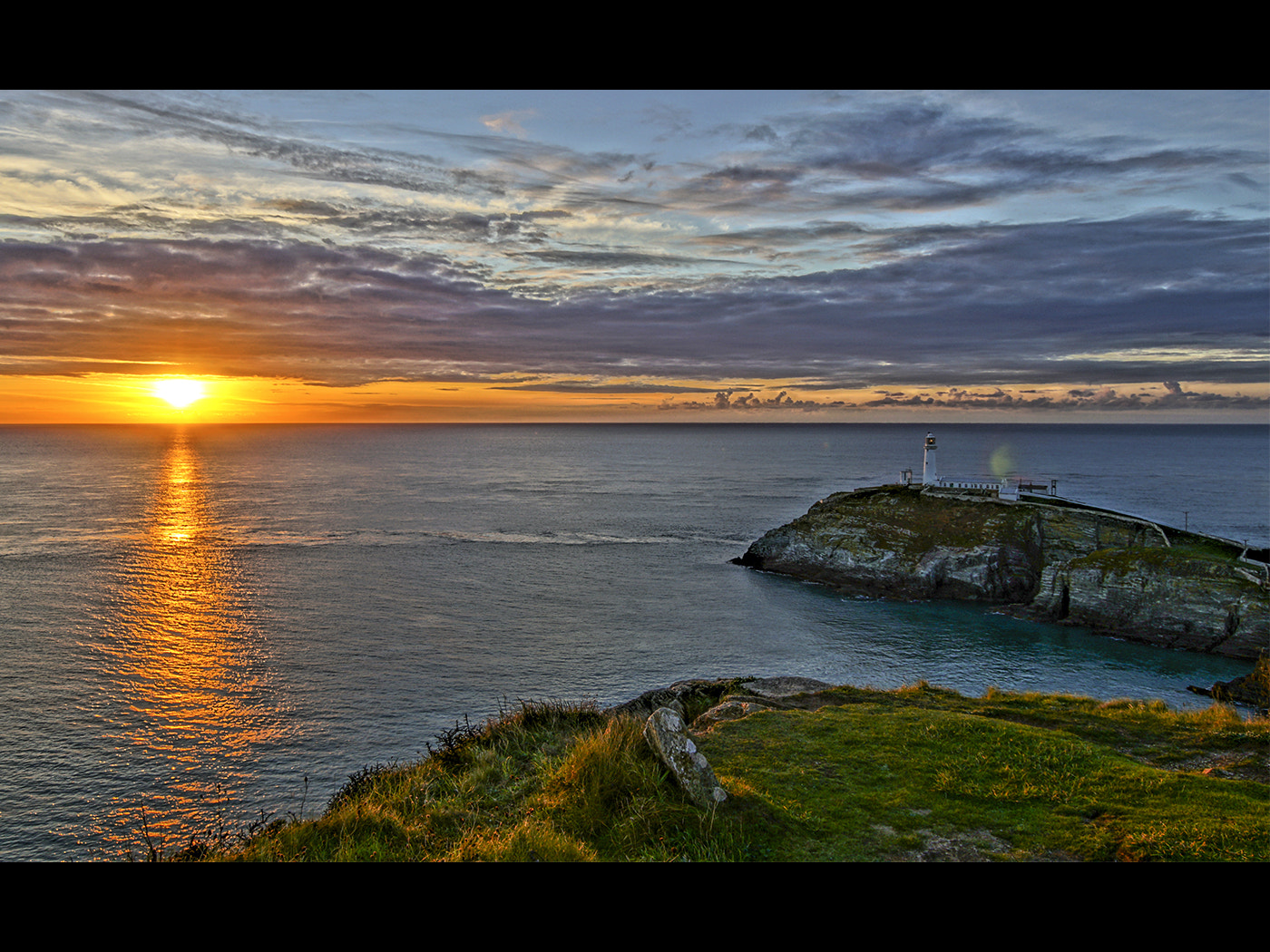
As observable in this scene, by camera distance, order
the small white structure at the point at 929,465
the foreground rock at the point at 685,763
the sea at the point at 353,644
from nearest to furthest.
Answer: the foreground rock at the point at 685,763
the sea at the point at 353,644
the small white structure at the point at 929,465

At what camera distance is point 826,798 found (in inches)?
560

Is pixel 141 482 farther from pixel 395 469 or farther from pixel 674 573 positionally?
pixel 674 573

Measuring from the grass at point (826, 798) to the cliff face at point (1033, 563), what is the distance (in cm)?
3644

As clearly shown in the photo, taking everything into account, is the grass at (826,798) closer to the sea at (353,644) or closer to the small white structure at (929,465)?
the sea at (353,644)

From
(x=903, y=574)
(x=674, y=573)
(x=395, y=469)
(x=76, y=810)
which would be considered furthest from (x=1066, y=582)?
→ (x=395, y=469)

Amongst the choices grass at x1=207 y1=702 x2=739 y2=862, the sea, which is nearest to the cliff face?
the sea

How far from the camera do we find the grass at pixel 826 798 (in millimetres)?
11648

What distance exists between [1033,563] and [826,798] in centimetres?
5689

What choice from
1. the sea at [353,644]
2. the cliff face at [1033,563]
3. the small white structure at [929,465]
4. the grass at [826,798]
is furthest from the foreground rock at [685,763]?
the small white structure at [929,465]

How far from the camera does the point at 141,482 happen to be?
491ft

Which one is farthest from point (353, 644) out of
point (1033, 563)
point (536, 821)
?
point (1033, 563)
